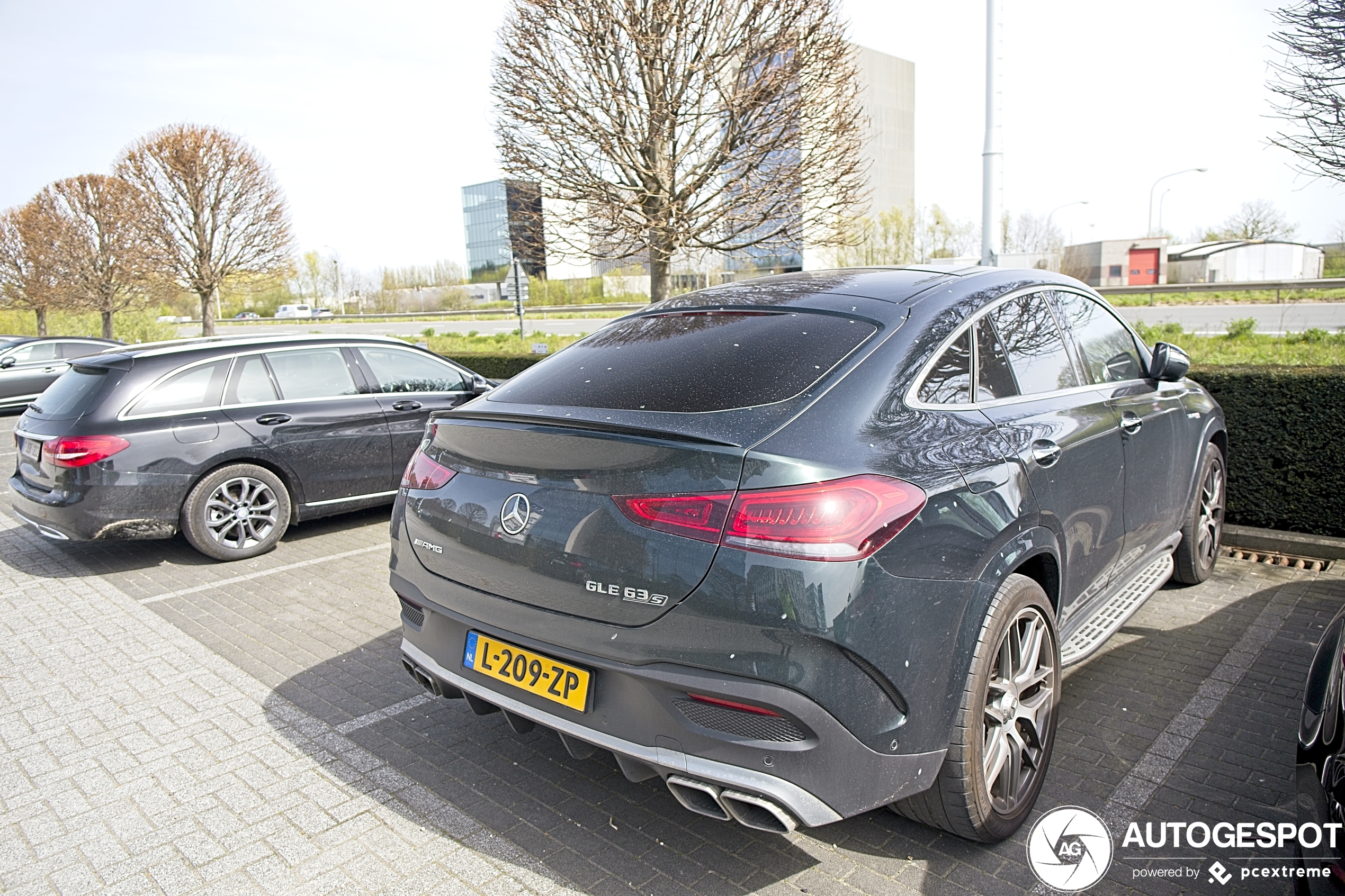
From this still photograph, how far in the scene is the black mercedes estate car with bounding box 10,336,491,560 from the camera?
Result: 19.4 ft

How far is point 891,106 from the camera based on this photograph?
85.9 m

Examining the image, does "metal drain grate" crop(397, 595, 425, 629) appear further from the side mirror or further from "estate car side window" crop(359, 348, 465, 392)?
"estate car side window" crop(359, 348, 465, 392)

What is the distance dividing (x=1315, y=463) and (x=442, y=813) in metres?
5.90

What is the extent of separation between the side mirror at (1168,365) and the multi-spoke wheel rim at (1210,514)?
113cm

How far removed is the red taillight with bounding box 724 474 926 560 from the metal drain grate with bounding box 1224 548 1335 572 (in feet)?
15.7

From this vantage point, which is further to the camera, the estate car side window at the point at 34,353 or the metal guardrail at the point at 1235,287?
the metal guardrail at the point at 1235,287

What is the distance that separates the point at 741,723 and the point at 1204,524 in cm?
429

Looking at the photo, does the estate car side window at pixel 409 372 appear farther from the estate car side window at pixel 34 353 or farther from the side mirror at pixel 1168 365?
the estate car side window at pixel 34 353

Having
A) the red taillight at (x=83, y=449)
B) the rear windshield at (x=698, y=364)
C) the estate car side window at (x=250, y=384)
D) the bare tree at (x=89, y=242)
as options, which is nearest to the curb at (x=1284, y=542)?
the rear windshield at (x=698, y=364)

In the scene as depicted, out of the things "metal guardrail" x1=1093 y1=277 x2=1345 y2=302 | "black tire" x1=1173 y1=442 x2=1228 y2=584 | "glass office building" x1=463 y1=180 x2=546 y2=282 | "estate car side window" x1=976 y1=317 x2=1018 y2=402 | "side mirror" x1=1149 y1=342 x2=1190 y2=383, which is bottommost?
"black tire" x1=1173 y1=442 x2=1228 y2=584

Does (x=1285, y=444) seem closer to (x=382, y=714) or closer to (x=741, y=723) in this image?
(x=741, y=723)

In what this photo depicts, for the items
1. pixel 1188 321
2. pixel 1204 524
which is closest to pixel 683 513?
pixel 1204 524

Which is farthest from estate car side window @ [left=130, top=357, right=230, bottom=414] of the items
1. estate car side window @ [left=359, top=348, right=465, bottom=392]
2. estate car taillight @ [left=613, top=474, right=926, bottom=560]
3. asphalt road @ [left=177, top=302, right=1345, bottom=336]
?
asphalt road @ [left=177, top=302, right=1345, bottom=336]

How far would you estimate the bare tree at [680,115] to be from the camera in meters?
10.3
